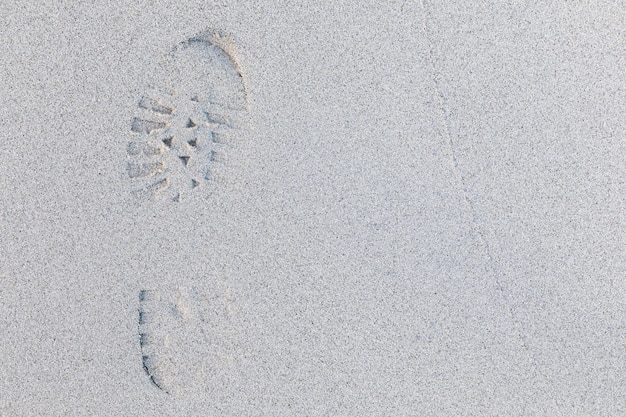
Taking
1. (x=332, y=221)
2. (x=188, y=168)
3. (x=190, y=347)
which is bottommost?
(x=190, y=347)

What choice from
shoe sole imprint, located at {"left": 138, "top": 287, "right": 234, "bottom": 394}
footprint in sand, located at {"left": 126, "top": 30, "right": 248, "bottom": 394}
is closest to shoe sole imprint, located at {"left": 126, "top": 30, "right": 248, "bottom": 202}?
footprint in sand, located at {"left": 126, "top": 30, "right": 248, "bottom": 394}

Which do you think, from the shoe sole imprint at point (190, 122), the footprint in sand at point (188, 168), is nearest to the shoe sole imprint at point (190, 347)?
the footprint in sand at point (188, 168)

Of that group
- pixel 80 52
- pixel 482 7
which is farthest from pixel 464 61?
pixel 80 52

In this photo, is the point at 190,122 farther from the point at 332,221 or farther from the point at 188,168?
the point at 332,221

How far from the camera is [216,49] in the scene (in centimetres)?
135

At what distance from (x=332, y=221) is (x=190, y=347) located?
423mm

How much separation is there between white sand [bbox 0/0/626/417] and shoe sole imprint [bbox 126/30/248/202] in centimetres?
2

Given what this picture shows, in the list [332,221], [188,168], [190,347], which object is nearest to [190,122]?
[188,168]

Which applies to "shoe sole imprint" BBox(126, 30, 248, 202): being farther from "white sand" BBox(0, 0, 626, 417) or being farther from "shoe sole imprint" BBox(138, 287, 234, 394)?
"shoe sole imprint" BBox(138, 287, 234, 394)

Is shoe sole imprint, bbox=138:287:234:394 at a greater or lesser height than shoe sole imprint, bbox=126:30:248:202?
lesser

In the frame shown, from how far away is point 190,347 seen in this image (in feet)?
4.41

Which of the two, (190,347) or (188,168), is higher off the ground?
(188,168)

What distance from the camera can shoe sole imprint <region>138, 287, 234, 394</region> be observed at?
4.41 feet

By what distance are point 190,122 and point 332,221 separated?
A: 38cm
